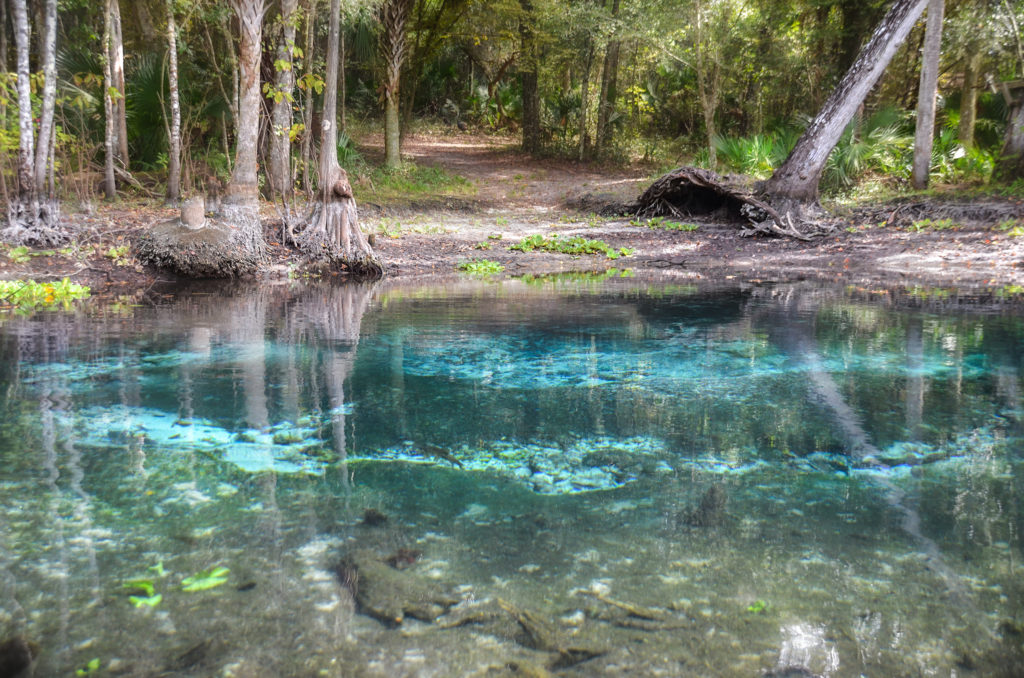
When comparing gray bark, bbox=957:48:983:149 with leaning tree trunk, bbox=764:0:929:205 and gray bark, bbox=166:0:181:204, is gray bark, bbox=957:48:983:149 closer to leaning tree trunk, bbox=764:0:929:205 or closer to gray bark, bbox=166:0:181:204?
leaning tree trunk, bbox=764:0:929:205

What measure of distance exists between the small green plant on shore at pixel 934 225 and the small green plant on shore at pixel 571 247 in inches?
187

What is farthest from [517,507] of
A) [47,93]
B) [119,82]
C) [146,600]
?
[119,82]

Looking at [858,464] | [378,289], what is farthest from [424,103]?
[858,464]

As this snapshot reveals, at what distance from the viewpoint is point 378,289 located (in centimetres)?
968

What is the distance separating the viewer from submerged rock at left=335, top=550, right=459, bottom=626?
2.36 metres

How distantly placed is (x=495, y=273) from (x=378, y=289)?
201cm

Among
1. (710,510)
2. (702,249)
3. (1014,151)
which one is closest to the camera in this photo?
(710,510)

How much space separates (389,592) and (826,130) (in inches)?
545

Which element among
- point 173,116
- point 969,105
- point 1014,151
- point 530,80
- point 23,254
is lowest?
point 23,254

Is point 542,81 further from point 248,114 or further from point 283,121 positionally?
point 248,114

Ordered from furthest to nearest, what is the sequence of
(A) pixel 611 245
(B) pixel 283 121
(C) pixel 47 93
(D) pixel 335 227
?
1. (A) pixel 611 245
2. (B) pixel 283 121
3. (D) pixel 335 227
4. (C) pixel 47 93

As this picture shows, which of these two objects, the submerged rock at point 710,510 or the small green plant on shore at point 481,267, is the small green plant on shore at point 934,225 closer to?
the small green plant on shore at point 481,267

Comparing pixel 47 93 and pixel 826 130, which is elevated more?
pixel 826 130

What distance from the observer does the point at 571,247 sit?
499 inches
